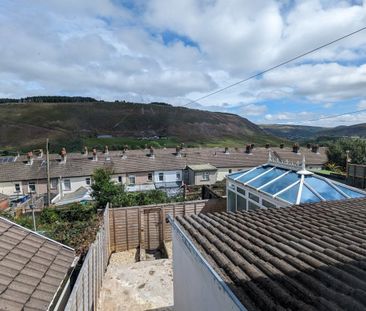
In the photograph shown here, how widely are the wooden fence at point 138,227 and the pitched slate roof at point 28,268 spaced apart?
8.44 metres

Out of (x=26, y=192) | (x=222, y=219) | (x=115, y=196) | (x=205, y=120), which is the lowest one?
(x=26, y=192)

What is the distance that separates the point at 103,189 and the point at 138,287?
904 centimetres

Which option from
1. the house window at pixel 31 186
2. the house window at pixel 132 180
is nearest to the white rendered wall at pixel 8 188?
the house window at pixel 31 186

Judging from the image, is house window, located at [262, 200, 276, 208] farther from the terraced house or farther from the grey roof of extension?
the grey roof of extension

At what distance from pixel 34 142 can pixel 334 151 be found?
9212cm

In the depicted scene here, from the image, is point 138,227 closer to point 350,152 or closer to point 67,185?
point 67,185

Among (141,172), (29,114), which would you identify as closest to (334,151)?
(141,172)

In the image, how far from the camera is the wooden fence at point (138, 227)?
13523mm

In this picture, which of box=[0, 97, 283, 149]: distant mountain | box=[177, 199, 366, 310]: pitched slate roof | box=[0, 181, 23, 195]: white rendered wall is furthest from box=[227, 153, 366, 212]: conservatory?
box=[0, 97, 283, 149]: distant mountain

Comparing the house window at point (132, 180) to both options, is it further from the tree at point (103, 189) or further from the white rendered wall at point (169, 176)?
the tree at point (103, 189)

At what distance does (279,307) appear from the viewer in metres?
2.57

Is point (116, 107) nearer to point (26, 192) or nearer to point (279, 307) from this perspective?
point (26, 192)

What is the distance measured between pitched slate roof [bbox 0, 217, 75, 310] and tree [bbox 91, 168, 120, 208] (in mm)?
12244

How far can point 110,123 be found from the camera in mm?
119625
